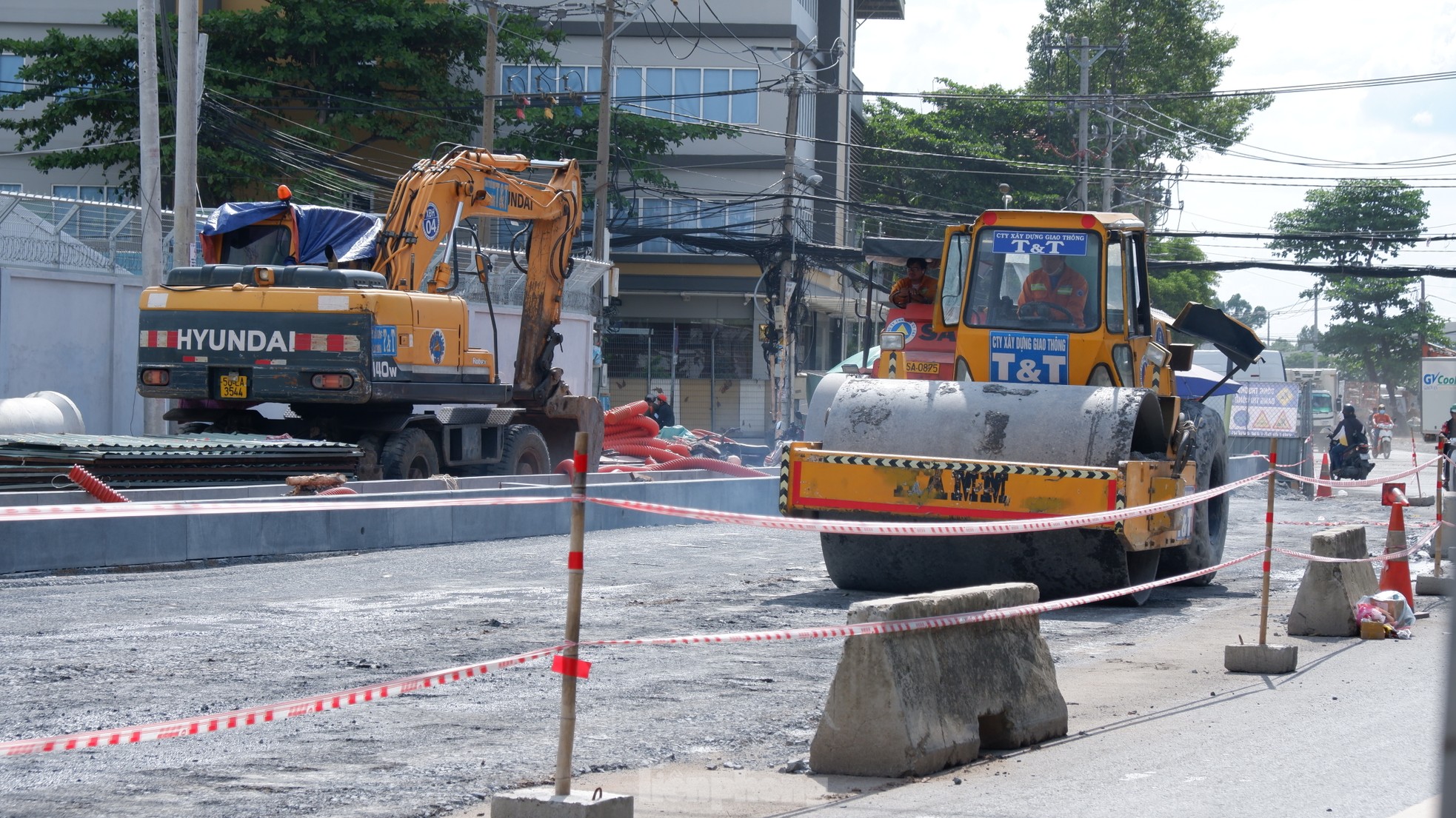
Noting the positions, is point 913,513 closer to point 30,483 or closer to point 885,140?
point 30,483

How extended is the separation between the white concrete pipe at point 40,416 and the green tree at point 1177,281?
2113 inches

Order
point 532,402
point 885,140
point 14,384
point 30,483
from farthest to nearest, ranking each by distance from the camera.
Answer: point 885,140, point 14,384, point 532,402, point 30,483

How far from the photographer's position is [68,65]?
126 ft

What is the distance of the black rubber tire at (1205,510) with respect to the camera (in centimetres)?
1299

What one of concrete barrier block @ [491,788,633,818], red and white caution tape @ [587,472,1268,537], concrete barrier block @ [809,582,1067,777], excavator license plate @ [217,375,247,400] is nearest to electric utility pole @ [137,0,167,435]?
excavator license plate @ [217,375,247,400]

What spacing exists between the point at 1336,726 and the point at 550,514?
10895 millimetres

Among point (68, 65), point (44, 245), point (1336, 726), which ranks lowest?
point (1336, 726)

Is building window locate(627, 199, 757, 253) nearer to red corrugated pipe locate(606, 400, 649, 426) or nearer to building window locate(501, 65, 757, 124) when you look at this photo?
building window locate(501, 65, 757, 124)

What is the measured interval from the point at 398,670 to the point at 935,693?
3110 millimetres

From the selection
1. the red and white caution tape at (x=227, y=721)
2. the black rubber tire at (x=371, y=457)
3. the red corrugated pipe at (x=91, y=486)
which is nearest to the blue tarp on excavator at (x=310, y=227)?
the black rubber tire at (x=371, y=457)

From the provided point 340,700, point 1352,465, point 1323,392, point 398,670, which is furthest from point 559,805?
point 1323,392

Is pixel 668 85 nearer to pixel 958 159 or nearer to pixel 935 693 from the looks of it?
pixel 958 159

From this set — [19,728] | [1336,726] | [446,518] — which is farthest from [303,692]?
[446,518]

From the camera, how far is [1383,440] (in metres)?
53.2
